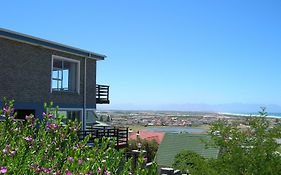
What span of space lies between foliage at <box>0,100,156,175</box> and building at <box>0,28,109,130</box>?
12.6 meters

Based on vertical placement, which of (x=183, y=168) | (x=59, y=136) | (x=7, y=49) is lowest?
(x=183, y=168)

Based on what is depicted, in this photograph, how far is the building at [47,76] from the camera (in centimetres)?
1864

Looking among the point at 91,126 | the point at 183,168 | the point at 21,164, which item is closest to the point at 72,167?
the point at 21,164

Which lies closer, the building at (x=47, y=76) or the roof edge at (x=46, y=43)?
the roof edge at (x=46, y=43)

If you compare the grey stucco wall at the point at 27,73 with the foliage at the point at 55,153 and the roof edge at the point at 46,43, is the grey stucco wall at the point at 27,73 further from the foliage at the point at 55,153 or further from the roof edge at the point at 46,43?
the foliage at the point at 55,153

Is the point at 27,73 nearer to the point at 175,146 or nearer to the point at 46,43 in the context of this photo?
the point at 46,43

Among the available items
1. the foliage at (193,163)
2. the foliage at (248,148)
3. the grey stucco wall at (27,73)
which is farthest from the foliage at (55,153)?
the grey stucco wall at (27,73)

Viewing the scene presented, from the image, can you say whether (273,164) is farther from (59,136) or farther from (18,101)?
(18,101)

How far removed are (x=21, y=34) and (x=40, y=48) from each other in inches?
71.8

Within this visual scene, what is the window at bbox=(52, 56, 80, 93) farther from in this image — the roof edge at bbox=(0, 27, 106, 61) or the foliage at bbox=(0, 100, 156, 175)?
the foliage at bbox=(0, 100, 156, 175)

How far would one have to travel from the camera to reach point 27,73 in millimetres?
19734

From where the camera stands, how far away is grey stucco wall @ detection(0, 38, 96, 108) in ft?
60.3

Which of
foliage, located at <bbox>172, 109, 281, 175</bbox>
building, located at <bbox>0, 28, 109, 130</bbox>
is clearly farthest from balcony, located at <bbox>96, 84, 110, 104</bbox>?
foliage, located at <bbox>172, 109, 281, 175</bbox>

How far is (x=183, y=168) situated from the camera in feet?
39.1
